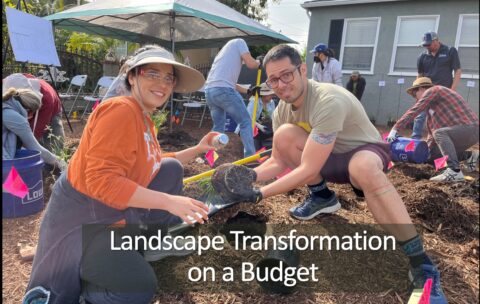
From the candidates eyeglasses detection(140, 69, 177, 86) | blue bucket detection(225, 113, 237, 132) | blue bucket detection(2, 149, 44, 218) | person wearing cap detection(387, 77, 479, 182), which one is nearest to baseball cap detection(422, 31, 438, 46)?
person wearing cap detection(387, 77, 479, 182)

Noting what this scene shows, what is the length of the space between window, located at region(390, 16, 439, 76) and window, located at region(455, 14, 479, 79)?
69 centimetres

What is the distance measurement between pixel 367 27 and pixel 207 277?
10232 mm

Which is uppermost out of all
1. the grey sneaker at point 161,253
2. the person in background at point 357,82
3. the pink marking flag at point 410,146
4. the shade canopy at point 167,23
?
the shade canopy at point 167,23

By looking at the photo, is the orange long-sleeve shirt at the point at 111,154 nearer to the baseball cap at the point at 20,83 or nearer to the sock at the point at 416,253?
the sock at the point at 416,253

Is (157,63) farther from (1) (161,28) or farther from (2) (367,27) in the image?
(2) (367,27)

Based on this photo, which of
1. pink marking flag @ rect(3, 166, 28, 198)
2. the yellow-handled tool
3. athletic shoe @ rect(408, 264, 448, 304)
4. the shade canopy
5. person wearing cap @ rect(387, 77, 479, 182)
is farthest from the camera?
the shade canopy

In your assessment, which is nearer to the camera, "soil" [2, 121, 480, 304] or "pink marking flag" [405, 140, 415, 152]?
"soil" [2, 121, 480, 304]

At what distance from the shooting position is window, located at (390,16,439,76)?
9.34 metres

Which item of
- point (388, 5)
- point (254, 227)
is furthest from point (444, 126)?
point (388, 5)

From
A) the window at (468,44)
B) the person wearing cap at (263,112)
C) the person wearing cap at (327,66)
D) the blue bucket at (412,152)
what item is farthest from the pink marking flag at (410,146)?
the window at (468,44)

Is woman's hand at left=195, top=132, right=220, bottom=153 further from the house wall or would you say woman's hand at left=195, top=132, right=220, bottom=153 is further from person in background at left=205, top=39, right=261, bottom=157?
the house wall

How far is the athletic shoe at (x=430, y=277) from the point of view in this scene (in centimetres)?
162

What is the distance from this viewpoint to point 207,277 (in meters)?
1.90

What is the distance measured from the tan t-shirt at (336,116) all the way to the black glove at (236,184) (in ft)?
1.59
